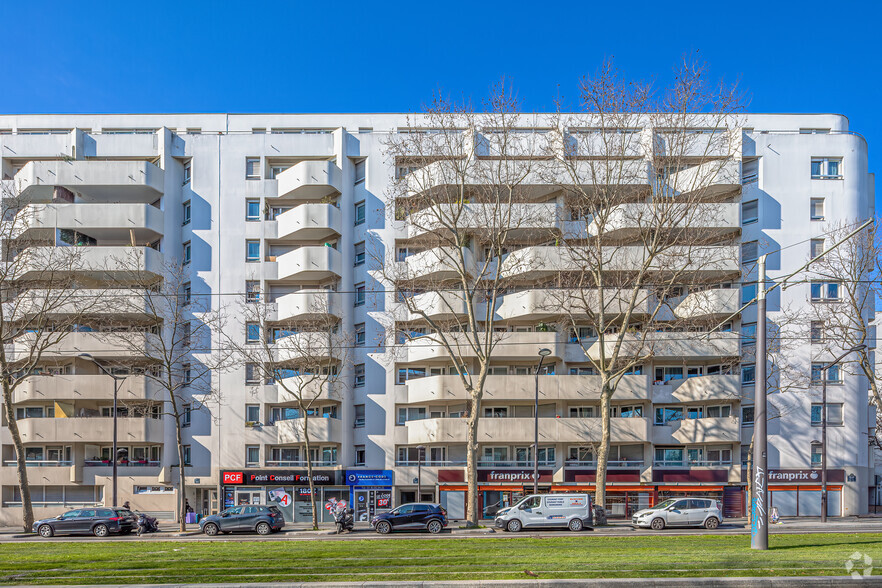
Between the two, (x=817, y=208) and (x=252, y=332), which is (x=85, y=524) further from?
(x=817, y=208)

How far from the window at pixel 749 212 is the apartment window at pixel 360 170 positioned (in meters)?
23.5

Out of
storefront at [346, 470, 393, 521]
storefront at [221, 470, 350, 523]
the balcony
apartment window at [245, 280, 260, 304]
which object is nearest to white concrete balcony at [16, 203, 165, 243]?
apartment window at [245, 280, 260, 304]

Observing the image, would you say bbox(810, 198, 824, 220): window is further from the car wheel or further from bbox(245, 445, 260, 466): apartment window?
bbox(245, 445, 260, 466): apartment window

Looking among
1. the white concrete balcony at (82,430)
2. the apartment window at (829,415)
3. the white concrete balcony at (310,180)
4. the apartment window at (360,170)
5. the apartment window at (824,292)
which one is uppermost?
the apartment window at (360,170)

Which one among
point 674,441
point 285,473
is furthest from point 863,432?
point 285,473

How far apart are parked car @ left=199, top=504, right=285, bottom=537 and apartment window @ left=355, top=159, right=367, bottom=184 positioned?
73.4 feet

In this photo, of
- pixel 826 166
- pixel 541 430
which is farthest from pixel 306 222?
pixel 826 166

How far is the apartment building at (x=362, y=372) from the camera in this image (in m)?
43.5

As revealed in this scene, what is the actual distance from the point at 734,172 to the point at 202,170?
32623 mm

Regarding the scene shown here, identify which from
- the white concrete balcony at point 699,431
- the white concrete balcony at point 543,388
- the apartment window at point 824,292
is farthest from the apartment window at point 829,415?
the white concrete balcony at point 543,388

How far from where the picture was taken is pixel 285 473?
44062 millimetres

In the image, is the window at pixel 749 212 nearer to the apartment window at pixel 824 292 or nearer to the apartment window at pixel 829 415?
the apartment window at pixel 824 292

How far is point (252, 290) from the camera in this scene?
46.7 m

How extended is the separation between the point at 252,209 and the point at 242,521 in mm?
21509
